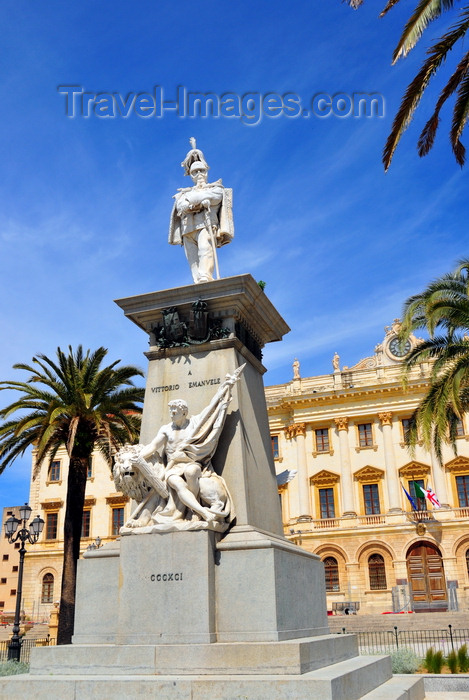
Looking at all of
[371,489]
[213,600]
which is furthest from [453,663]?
[371,489]

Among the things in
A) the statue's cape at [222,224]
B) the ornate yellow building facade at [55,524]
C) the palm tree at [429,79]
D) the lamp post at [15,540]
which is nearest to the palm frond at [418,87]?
the palm tree at [429,79]

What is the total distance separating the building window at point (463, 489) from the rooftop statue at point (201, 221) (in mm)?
38851

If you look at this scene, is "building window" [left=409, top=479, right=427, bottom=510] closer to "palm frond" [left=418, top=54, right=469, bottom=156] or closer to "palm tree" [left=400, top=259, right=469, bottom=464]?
"palm tree" [left=400, top=259, right=469, bottom=464]

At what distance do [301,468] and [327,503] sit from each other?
297 centimetres

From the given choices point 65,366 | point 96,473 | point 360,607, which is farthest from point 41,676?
point 96,473

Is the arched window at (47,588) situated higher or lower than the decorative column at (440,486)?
lower

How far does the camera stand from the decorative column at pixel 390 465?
44.6m

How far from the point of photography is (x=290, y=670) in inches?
224

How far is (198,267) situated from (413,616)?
92.3 feet

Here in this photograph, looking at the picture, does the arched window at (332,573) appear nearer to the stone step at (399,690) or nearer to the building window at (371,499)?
the building window at (371,499)

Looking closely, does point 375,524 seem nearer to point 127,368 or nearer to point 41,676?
point 127,368

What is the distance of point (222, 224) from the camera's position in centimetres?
888

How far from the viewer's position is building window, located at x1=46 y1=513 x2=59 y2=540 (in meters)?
50.7

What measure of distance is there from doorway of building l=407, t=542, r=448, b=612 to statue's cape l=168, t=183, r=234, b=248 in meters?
38.1
